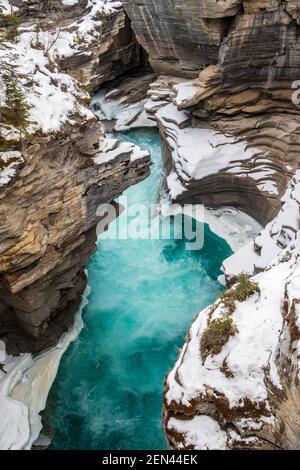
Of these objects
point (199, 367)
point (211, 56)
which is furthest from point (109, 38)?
point (199, 367)

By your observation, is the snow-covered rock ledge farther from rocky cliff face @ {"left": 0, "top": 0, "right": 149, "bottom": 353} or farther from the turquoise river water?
the turquoise river water

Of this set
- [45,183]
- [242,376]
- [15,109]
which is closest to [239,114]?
[45,183]

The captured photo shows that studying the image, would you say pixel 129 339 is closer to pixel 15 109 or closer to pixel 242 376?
pixel 242 376

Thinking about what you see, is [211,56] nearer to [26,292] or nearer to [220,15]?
[220,15]

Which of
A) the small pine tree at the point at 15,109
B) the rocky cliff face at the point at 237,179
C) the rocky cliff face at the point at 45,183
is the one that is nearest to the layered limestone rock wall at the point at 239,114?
the rocky cliff face at the point at 237,179

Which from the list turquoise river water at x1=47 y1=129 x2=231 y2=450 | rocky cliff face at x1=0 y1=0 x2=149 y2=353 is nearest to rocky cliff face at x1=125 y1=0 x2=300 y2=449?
turquoise river water at x1=47 y1=129 x2=231 y2=450

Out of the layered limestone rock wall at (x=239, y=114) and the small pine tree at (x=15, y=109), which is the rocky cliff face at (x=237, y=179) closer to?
the layered limestone rock wall at (x=239, y=114)
